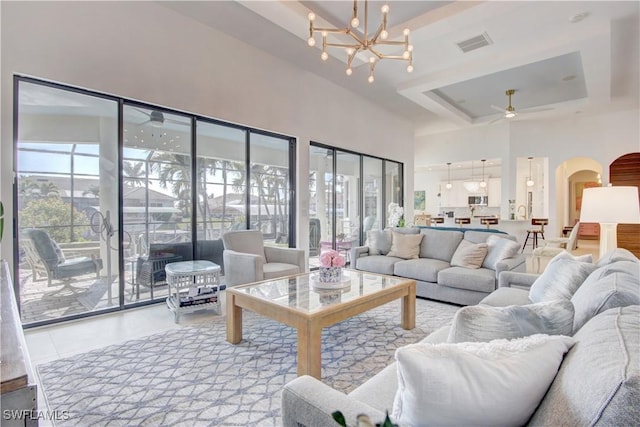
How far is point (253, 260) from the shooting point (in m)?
3.48

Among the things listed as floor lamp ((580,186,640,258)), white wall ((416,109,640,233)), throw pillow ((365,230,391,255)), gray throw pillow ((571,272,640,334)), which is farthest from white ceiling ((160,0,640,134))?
gray throw pillow ((571,272,640,334))

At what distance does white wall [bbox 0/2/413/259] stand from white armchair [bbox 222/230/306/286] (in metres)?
1.32

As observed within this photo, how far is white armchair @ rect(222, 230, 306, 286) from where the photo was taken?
11.5 feet

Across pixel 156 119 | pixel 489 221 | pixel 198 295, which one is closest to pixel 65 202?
pixel 156 119

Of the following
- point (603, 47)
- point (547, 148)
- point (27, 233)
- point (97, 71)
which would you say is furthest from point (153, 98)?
point (547, 148)

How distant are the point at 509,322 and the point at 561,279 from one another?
1.41 meters

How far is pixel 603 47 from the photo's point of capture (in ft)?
14.3

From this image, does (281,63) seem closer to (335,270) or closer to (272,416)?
(335,270)

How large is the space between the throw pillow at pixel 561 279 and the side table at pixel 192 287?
3030 millimetres

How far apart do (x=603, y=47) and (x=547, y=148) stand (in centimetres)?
462

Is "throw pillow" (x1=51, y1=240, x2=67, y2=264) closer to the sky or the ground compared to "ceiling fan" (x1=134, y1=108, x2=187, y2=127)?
closer to the ground

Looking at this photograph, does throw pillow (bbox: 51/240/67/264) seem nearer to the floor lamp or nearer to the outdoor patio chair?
the outdoor patio chair

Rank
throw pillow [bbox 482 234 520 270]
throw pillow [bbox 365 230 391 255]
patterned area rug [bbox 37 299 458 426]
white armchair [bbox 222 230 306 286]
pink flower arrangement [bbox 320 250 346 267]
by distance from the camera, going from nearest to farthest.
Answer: patterned area rug [bbox 37 299 458 426], pink flower arrangement [bbox 320 250 346 267], white armchair [bbox 222 230 306 286], throw pillow [bbox 482 234 520 270], throw pillow [bbox 365 230 391 255]

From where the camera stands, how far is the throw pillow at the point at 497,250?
12.1ft
